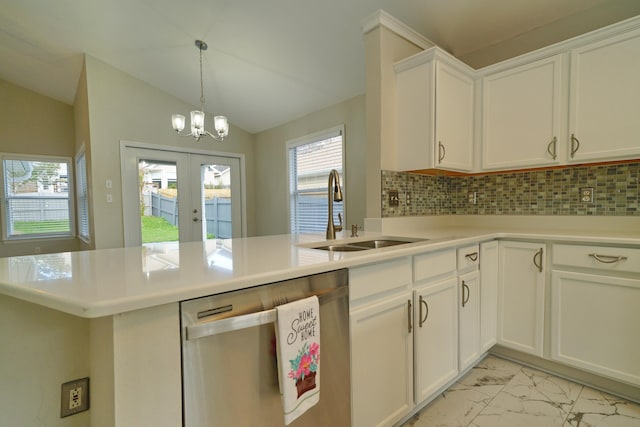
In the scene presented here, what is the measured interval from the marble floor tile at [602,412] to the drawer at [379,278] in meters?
1.12

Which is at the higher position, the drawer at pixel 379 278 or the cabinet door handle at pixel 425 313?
the drawer at pixel 379 278

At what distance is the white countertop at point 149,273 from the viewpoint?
62 cm

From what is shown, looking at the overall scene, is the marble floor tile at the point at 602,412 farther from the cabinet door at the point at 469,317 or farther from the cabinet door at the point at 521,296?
the cabinet door at the point at 469,317

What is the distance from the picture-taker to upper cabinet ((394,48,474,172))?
2.06 m

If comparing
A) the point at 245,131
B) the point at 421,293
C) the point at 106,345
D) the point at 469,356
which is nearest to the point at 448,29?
the point at 421,293

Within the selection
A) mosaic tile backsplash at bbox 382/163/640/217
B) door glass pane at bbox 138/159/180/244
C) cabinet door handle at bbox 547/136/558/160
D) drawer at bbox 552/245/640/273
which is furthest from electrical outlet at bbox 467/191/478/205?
door glass pane at bbox 138/159/180/244

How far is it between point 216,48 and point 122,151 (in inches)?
78.7

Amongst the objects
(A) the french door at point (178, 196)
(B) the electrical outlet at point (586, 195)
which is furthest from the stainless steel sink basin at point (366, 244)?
(A) the french door at point (178, 196)

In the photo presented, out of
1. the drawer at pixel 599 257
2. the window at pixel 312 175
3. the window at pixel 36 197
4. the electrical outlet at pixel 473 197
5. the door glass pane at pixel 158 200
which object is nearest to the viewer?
the drawer at pixel 599 257

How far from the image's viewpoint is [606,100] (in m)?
1.83

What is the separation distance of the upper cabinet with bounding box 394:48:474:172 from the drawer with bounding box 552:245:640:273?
895 millimetres

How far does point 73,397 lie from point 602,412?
2.33 metres

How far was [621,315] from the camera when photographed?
61.1 inches

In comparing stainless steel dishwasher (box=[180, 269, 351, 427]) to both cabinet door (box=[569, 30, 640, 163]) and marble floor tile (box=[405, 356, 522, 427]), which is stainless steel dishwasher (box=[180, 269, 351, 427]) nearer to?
marble floor tile (box=[405, 356, 522, 427])
